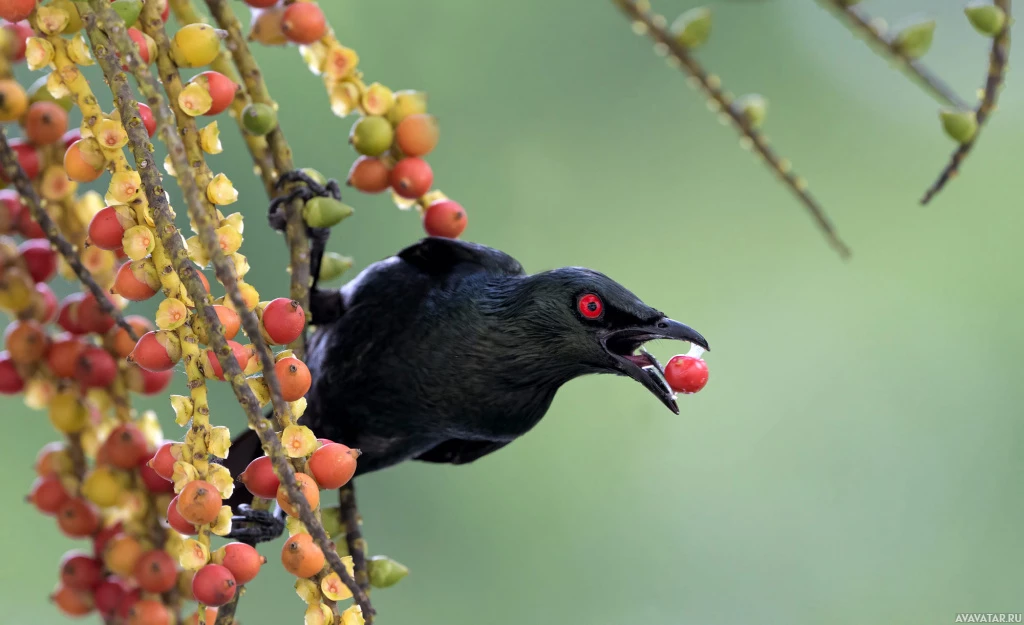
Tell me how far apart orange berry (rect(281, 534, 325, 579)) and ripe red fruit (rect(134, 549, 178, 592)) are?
0.23 meters

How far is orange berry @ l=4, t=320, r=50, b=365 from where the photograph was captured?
1.05 meters

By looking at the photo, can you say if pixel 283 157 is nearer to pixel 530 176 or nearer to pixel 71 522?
pixel 71 522

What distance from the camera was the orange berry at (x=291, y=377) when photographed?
82cm

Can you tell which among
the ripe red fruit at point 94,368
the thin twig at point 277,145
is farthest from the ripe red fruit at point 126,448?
the thin twig at point 277,145

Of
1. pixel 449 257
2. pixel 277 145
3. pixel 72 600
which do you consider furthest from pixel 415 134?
pixel 72 600

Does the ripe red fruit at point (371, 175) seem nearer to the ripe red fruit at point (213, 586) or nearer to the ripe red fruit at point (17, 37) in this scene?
the ripe red fruit at point (17, 37)

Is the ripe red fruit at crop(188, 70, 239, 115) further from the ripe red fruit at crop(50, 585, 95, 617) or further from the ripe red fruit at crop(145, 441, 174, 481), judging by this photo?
the ripe red fruit at crop(50, 585, 95, 617)

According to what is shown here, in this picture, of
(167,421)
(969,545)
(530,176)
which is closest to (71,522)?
(167,421)

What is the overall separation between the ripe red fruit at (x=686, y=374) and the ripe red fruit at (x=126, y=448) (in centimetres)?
50

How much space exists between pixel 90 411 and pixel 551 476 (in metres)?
2.37

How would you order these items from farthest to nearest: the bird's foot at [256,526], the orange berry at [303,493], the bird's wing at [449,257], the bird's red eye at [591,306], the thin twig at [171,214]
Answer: the bird's wing at [449,257] → the bird's red eye at [591,306] → the bird's foot at [256,526] → the orange berry at [303,493] → the thin twig at [171,214]

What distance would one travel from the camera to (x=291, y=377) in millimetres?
820

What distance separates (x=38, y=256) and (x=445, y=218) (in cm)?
42

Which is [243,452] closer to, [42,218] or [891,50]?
[42,218]
